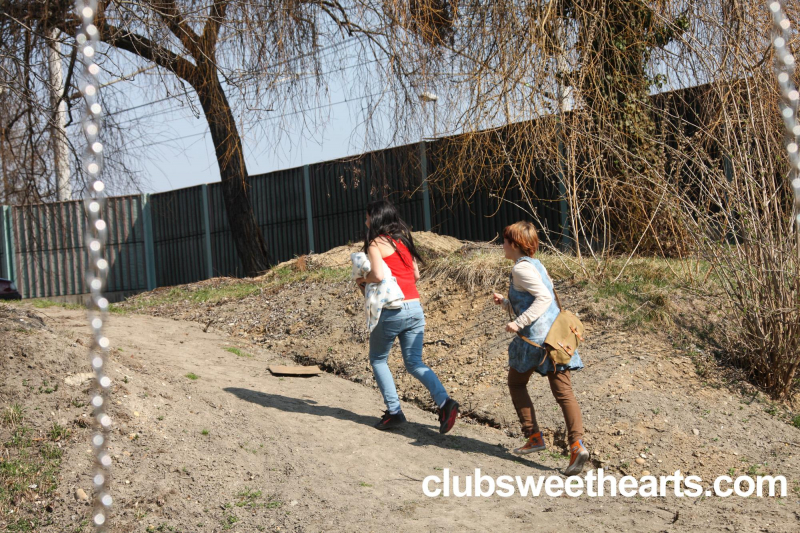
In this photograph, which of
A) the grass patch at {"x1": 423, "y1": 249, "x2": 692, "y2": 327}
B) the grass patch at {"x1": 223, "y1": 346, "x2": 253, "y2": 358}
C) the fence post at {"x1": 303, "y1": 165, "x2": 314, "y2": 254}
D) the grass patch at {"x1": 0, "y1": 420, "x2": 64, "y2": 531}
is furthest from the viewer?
the fence post at {"x1": 303, "y1": 165, "x2": 314, "y2": 254}

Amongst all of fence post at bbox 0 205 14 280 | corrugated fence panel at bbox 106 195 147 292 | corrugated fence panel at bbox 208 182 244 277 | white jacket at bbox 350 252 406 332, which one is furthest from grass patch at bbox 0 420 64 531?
fence post at bbox 0 205 14 280

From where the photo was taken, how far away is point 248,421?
4.67 metres

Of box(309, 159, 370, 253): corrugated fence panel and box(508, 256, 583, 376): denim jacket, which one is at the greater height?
box(309, 159, 370, 253): corrugated fence panel

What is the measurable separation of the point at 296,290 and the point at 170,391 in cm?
396

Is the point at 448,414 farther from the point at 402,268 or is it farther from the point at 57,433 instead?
the point at 57,433

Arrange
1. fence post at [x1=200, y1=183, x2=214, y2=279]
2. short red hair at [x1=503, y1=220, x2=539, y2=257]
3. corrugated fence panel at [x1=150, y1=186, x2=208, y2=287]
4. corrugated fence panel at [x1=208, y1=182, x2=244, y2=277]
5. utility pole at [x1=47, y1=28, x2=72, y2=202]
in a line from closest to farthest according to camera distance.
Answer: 1. short red hair at [x1=503, y1=220, x2=539, y2=257]
2. utility pole at [x1=47, y1=28, x2=72, y2=202]
3. corrugated fence panel at [x1=208, y1=182, x2=244, y2=277]
4. fence post at [x1=200, y1=183, x2=214, y2=279]
5. corrugated fence panel at [x1=150, y1=186, x2=208, y2=287]

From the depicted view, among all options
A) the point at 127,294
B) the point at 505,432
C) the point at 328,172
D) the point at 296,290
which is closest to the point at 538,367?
the point at 505,432

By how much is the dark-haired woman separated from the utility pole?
2.63 metres

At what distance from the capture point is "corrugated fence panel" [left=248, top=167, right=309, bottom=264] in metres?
14.6

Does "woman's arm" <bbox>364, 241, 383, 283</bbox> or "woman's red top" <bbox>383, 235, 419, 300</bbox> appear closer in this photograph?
"woman's arm" <bbox>364, 241, 383, 283</bbox>

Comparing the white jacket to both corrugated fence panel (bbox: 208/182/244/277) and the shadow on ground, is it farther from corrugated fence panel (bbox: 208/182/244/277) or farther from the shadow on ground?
corrugated fence panel (bbox: 208/182/244/277)

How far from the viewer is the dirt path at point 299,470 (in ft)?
11.5

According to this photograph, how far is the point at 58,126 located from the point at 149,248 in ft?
38.1

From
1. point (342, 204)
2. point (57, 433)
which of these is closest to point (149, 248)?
point (342, 204)
